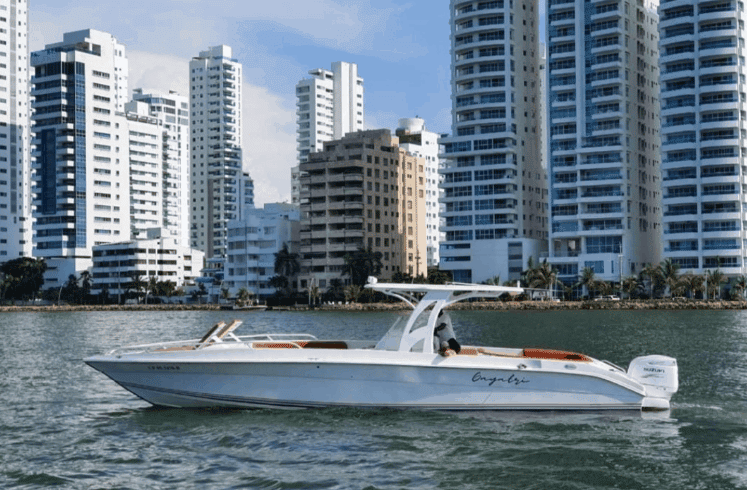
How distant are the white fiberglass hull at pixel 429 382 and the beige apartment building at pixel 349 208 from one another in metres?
123

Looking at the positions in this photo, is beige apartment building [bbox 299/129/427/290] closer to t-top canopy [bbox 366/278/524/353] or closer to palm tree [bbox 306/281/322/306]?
palm tree [bbox 306/281/322/306]

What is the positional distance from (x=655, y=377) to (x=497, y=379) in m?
3.51

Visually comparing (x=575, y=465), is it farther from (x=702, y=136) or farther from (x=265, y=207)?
(x=265, y=207)

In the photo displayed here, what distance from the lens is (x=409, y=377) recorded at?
19797mm

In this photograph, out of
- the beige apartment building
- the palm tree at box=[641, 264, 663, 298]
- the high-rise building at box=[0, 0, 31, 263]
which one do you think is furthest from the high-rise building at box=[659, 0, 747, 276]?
the high-rise building at box=[0, 0, 31, 263]

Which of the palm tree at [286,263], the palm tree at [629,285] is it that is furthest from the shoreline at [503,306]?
the palm tree at [286,263]

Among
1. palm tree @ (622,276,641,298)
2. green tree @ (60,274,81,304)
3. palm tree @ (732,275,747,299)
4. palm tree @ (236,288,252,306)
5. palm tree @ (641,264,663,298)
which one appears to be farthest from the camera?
green tree @ (60,274,81,304)

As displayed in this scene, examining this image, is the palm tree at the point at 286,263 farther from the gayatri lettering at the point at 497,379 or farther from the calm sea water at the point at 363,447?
the gayatri lettering at the point at 497,379

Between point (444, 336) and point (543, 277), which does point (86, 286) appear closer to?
point (543, 277)

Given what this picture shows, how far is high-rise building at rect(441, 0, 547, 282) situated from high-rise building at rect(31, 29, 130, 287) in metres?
70.3

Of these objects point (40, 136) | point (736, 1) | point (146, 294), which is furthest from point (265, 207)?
point (736, 1)

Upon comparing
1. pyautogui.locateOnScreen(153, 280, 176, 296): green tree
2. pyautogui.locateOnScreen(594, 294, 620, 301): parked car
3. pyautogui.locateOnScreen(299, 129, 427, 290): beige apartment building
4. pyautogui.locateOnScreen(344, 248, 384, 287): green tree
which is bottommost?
pyautogui.locateOnScreen(594, 294, 620, 301): parked car

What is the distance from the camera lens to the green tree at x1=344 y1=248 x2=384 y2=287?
140000 mm

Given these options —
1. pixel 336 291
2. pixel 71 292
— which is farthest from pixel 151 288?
pixel 336 291
